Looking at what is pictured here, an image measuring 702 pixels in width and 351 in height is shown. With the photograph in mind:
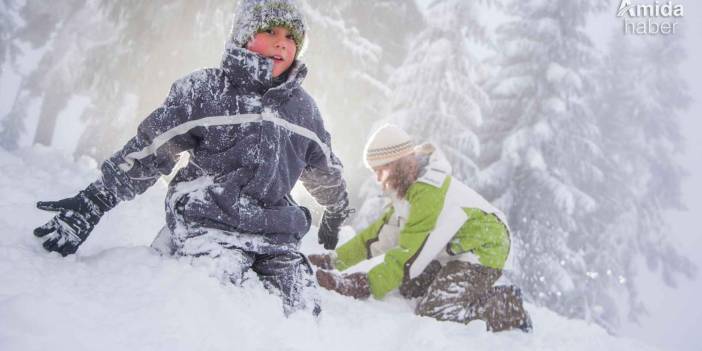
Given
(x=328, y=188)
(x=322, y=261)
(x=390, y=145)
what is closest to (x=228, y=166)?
(x=328, y=188)

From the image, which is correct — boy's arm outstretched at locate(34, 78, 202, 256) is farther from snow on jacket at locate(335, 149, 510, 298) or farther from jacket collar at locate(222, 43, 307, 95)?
snow on jacket at locate(335, 149, 510, 298)

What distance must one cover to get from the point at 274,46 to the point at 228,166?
66cm

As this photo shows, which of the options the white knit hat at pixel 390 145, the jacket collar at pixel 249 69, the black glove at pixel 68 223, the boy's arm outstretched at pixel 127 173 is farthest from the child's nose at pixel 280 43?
the white knit hat at pixel 390 145

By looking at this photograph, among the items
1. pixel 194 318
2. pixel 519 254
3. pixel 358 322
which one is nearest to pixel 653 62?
pixel 519 254

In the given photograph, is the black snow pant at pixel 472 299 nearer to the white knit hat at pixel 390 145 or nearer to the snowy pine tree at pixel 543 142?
the white knit hat at pixel 390 145

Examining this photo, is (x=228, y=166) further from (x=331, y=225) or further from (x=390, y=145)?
(x=390, y=145)

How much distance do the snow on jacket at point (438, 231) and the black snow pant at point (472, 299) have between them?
11 cm

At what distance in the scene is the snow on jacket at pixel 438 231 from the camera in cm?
357

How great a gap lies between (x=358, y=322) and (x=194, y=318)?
4.66 feet

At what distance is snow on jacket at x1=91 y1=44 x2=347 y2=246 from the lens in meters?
2.21

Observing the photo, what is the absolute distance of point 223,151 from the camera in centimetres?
229

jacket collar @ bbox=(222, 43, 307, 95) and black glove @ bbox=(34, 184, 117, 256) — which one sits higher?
jacket collar @ bbox=(222, 43, 307, 95)

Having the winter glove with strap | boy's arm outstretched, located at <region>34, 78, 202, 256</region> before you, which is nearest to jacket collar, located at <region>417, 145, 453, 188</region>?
the winter glove with strap

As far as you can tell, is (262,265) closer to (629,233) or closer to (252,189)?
(252,189)
